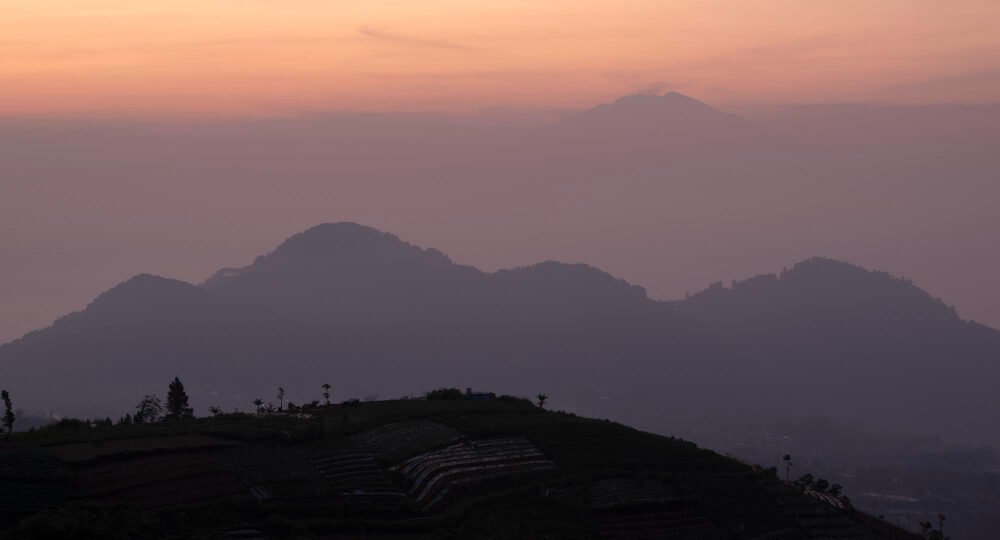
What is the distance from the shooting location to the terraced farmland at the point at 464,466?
211 ft

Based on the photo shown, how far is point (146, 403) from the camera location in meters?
98.5

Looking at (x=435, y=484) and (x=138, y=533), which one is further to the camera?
(x=435, y=484)

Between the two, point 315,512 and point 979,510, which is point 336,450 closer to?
point 315,512

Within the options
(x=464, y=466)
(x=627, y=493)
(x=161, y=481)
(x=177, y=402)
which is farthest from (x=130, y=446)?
(x=627, y=493)

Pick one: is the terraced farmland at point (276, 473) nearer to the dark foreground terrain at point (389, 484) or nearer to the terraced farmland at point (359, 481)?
the dark foreground terrain at point (389, 484)

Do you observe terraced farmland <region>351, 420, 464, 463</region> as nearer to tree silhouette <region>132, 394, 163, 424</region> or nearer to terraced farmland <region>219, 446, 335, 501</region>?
terraced farmland <region>219, 446, 335, 501</region>

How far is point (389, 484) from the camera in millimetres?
65438

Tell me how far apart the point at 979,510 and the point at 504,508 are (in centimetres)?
14806

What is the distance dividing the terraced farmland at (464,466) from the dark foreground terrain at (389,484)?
117 mm

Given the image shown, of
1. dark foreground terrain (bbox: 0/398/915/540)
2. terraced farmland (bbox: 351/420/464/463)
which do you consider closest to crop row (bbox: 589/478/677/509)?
dark foreground terrain (bbox: 0/398/915/540)

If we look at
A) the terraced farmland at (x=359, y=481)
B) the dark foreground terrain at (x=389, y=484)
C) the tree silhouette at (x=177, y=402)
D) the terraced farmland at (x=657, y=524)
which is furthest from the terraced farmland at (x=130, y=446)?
the terraced farmland at (x=657, y=524)

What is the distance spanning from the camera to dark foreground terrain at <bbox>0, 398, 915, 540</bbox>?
185 feet

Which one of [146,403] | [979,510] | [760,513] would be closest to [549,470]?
[760,513]

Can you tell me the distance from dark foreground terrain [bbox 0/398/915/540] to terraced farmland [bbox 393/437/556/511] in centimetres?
12
